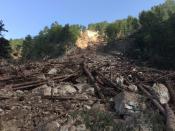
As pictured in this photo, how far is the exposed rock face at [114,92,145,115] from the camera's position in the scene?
9523 millimetres

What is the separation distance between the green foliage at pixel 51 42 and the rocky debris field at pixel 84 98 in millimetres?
16253

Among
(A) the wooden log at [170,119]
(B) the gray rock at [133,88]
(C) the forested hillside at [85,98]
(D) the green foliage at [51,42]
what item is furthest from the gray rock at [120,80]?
(D) the green foliage at [51,42]

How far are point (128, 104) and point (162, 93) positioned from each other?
1.51 m

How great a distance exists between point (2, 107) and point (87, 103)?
6.62ft

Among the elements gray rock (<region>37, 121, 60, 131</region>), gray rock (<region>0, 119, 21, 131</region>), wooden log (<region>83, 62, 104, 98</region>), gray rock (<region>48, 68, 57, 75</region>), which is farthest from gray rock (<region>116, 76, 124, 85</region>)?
gray rock (<region>0, 119, 21, 131</region>)

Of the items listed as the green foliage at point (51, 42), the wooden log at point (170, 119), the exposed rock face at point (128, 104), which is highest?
the exposed rock face at point (128, 104)

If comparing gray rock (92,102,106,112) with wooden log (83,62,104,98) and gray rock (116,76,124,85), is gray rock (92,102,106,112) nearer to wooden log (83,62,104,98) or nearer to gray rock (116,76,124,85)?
wooden log (83,62,104,98)

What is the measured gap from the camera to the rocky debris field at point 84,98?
9102 mm

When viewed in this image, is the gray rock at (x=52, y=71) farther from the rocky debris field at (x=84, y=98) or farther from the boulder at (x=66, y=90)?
the boulder at (x=66, y=90)

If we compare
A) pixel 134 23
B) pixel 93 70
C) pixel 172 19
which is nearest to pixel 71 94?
pixel 93 70

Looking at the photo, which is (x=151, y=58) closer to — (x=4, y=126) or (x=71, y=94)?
(x=71, y=94)

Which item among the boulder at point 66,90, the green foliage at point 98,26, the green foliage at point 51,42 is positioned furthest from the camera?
the green foliage at point 98,26

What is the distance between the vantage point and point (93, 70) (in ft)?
41.3

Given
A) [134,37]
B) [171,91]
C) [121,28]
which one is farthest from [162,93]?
[121,28]
